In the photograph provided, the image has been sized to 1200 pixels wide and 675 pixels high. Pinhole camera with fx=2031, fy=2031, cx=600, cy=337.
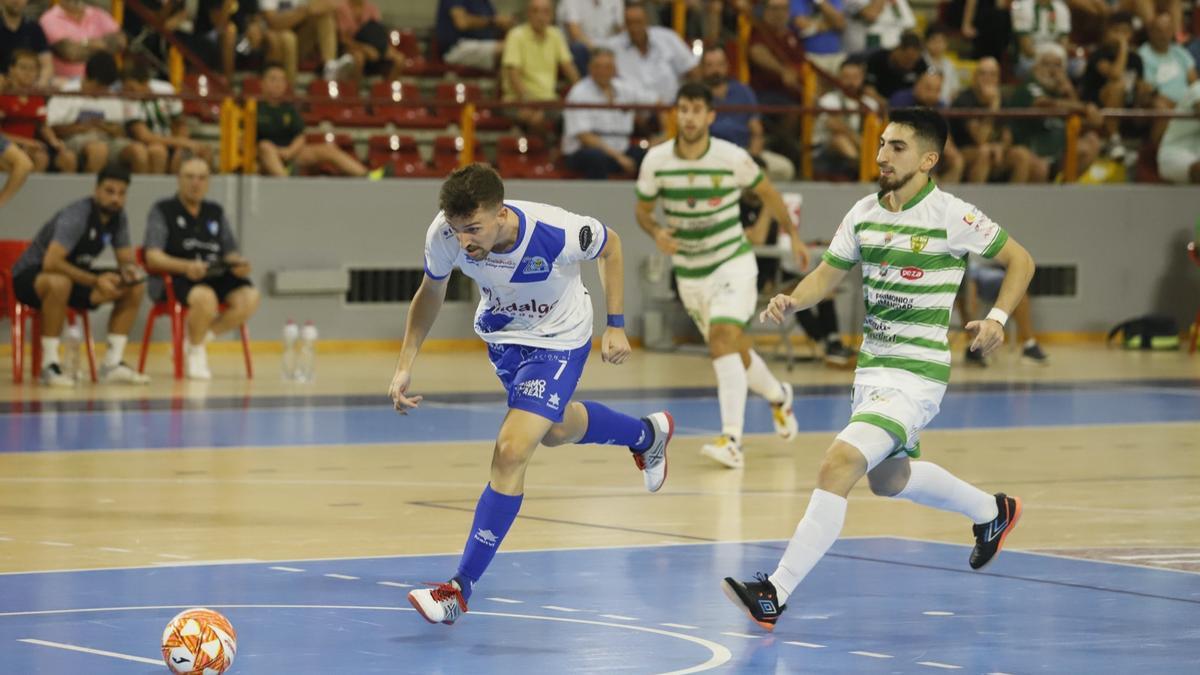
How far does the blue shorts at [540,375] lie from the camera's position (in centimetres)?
759

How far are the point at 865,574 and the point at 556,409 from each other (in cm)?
159

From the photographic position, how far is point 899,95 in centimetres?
2134

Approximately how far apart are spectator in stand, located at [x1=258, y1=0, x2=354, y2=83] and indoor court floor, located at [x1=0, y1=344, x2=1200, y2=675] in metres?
5.24

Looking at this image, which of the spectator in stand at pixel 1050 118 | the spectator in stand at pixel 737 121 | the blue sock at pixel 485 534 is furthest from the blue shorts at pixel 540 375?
the spectator in stand at pixel 1050 118

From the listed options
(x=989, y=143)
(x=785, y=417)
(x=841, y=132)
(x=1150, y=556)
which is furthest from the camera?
→ (x=989, y=143)

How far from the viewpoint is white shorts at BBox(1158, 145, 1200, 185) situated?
22.6 metres

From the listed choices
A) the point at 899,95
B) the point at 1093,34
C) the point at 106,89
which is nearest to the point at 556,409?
the point at 106,89

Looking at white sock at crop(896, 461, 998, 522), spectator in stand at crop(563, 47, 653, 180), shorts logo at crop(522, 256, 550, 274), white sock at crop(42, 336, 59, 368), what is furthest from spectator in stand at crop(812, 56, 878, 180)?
shorts logo at crop(522, 256, 550, 274)

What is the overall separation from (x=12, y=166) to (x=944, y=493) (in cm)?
1123

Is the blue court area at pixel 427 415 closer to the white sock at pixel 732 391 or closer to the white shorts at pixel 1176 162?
the white sock at pixel 732 391

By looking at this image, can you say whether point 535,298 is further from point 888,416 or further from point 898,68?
point 898,68

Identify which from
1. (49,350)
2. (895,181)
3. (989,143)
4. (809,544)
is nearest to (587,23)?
(989,143)

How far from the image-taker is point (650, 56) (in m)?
20.9

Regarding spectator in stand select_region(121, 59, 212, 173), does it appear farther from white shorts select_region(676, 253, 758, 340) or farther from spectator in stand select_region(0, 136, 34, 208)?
white shorts select_region(676, 253, 758, 340)
